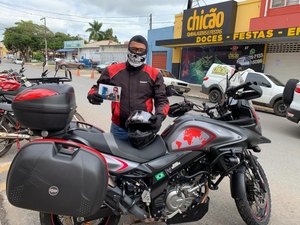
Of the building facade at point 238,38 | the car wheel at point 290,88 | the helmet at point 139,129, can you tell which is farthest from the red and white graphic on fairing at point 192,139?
the building facade at point 238,38

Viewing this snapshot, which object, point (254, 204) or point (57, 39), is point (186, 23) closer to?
point (254, 204)

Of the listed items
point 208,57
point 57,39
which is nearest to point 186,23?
point 208,57

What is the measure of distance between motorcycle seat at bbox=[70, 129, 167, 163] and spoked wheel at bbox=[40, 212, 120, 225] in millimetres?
601

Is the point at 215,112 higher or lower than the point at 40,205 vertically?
higher

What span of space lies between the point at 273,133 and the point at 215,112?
16.8 feet

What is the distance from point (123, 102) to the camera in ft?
10.0

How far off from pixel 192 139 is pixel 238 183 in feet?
2.41

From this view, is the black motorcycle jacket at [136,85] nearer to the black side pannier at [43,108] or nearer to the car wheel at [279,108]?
the black side pannier at [43,108]

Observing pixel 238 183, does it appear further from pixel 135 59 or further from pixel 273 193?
pixel 135 59

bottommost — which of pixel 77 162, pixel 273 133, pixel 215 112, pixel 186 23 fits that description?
pixel 273 133

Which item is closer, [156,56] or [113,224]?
[113,224]

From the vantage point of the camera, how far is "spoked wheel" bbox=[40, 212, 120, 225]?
7.75 feet

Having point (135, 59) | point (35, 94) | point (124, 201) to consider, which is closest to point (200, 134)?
point (124, 201)

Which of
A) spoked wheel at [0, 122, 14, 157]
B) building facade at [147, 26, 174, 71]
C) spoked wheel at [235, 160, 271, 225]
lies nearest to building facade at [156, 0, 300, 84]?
building facade at [147, 26, 174, 71]
